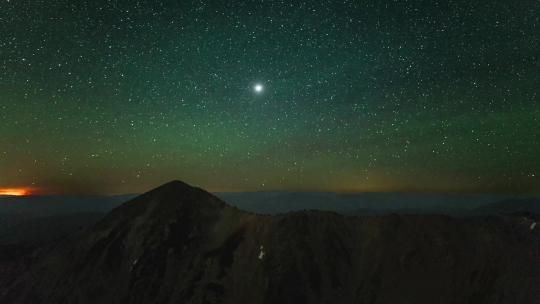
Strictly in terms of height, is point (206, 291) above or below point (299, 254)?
below

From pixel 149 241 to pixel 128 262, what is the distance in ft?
19.9

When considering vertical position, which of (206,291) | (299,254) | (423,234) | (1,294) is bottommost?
(1,294)

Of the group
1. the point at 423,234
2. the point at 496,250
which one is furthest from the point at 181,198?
the point at 496,250

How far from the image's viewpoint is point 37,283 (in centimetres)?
9169

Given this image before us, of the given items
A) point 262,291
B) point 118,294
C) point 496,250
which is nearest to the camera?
point 496,250

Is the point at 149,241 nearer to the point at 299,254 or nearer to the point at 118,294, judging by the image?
the point at 118,294

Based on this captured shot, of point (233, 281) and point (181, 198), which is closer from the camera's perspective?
point (233, 281)

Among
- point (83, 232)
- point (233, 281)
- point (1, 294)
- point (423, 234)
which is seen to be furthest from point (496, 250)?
point (1, 294)

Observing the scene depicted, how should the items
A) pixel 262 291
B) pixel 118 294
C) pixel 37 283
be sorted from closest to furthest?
pixel 262 291 → pixel 118 294 → pixel 37 283

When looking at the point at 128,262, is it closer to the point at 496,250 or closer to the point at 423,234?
the point at 423,234

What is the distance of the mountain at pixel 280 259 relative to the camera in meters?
66.3

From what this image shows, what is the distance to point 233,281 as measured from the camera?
249ft

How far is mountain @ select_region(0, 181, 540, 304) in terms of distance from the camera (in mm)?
66312

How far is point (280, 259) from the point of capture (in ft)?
256
